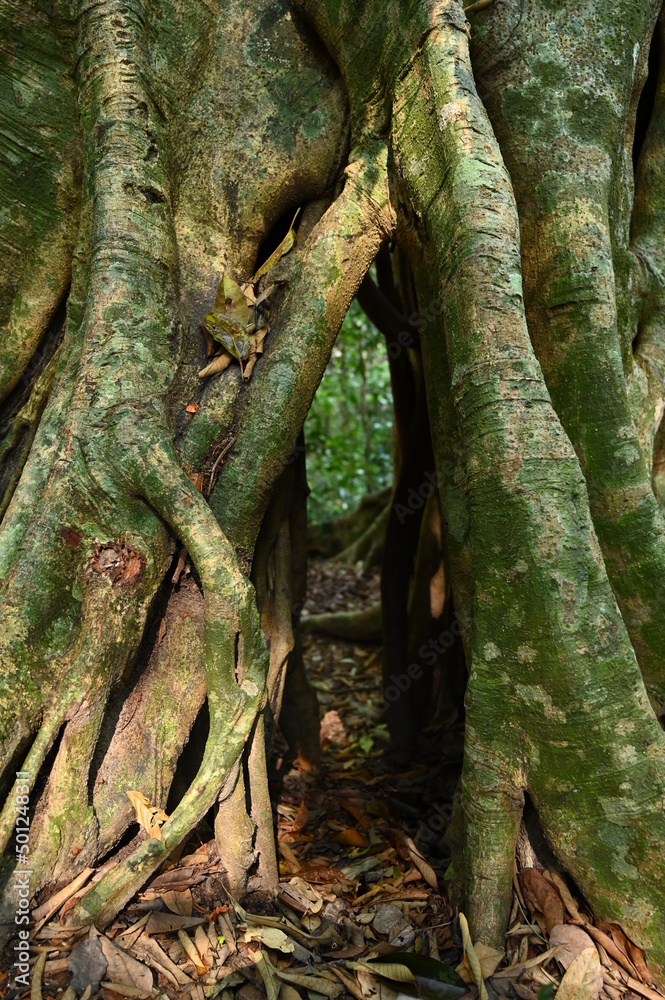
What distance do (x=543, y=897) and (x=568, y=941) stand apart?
0.13 metres

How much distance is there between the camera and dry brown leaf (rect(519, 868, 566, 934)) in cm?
201

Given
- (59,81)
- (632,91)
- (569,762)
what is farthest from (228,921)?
(632,91)

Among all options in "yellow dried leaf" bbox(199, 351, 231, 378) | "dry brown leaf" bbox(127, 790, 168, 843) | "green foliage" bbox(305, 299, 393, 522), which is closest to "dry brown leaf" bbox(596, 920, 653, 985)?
"dry brown leaf" bbox(127, 790, 168, 843)

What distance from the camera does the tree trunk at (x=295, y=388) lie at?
201cm

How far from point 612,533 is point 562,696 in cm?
70

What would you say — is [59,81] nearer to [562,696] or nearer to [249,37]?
[249,37]

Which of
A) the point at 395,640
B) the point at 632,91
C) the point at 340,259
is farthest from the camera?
the point at 395,640

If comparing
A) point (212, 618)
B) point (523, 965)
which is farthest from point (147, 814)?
point (523, 965)

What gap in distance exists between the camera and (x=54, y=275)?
276 centimetres

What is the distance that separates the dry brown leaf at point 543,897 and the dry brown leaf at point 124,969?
1.07 m

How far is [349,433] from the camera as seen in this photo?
976 centimetres

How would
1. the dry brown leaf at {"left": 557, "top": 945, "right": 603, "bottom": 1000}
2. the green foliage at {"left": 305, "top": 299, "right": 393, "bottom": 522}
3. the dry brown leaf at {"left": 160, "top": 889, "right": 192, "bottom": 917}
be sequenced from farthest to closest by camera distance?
the green foliage at {"left": 305, "top": 299, "right": 393, "bottom": 522}, the dry brown leaf at {"left": 160, "top": 889, "right": 192, "bottom": 917}, the dry brown leaf at {"left": 557, "top": 945, "right": 603, "bottom": 1000}

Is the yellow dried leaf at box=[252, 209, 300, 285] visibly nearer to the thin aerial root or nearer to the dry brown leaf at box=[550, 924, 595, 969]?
the thin aerial root

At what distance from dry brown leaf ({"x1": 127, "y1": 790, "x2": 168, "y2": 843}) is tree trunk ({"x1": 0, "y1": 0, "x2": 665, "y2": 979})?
54 mm
